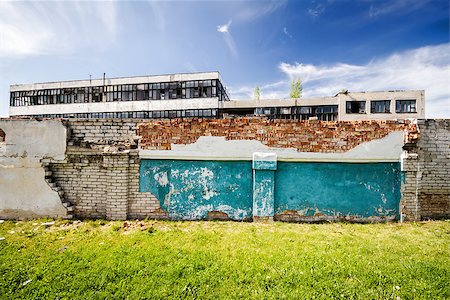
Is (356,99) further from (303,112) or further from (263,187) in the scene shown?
(263,187)

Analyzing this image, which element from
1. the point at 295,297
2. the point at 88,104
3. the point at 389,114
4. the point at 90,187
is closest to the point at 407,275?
the point at 295,297

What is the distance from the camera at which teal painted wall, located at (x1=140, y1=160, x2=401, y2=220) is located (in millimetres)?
5383

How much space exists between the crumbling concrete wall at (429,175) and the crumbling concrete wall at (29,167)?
8743 mm

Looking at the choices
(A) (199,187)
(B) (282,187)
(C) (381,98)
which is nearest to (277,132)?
(B) (282,187)

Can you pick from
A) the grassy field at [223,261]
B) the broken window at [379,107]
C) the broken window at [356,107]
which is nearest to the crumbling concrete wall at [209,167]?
the grassy field at [223,261]

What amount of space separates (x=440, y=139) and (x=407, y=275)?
4.12 m

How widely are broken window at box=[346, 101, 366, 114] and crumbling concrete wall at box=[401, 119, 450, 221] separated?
19.0 metres

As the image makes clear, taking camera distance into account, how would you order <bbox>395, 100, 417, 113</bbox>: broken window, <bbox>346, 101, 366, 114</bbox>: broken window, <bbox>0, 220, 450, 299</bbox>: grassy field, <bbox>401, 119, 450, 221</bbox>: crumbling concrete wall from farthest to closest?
<bbox>346, 101, 366, 114</bbox>: broken window, <bbox>395, 100, 417, 113</bbox>: broken window, <bbox>401, 119, 450, 221</bbox>: crumbling concrete wall, <bbox>0, 220, 450, 299</bbox>: grassy field

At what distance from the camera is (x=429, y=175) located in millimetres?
5336

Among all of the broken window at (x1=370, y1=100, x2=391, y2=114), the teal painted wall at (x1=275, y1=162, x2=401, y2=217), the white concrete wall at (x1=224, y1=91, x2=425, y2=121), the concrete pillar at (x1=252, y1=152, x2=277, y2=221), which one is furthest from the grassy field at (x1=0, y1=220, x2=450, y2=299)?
the broken window at (x1=370, y1=100, x2=391, y2=114)

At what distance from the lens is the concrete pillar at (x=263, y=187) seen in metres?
5.35

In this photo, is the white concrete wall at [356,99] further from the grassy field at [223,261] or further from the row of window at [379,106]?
the grassy field at [223,261]

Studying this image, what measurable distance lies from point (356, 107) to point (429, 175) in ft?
65.7

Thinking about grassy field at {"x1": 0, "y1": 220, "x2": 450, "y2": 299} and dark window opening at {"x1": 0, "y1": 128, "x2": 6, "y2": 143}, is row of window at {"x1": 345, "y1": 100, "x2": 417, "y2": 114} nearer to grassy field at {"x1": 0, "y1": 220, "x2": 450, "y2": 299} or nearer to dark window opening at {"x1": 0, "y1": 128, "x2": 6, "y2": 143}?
grassy field at {"x1": 0, "y1": 220, "x2": 450, "y2": 299}
